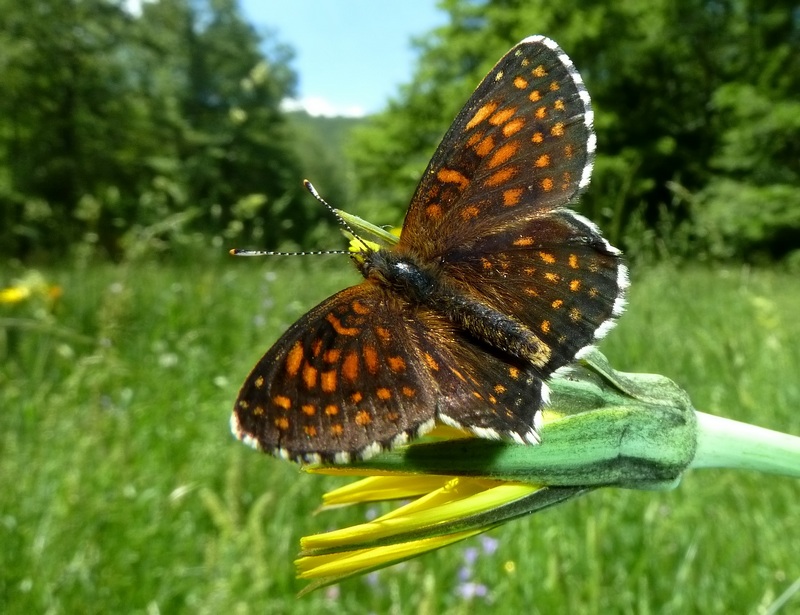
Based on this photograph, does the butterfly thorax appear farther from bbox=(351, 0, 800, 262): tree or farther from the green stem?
bbox=(351, 0, 800, 262): tree

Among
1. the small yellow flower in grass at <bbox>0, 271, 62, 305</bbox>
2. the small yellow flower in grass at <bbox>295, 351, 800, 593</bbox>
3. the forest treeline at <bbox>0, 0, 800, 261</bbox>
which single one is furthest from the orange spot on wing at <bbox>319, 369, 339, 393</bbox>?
the forest treeline at <bbox>0, 0, 800, 261</bbox>

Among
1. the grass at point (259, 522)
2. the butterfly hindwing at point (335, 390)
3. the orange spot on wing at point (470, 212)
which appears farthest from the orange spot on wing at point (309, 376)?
the grass at point (259, 522)

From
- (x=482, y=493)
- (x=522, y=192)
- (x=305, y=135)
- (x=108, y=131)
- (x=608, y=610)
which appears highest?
(x=305, y=135)

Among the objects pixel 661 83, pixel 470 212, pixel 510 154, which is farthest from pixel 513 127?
pixel 661 83

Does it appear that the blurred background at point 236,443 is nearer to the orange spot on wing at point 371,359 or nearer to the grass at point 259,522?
the grass at point 259,522

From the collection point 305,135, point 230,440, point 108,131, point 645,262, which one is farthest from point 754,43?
point 305,135

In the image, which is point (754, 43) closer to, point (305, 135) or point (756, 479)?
point (756, 479)
